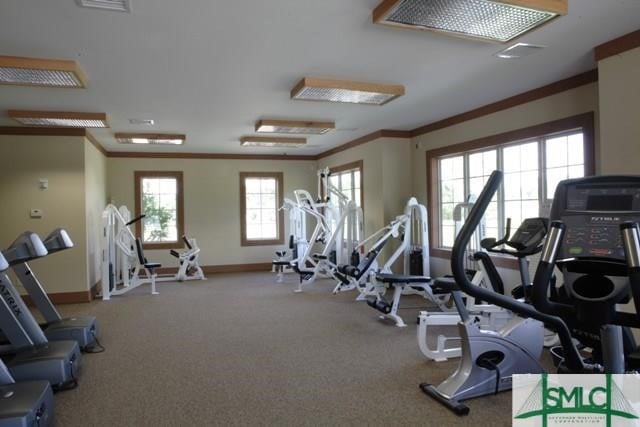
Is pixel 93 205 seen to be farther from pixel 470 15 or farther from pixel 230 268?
pixel 470 15

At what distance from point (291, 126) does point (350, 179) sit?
258cm

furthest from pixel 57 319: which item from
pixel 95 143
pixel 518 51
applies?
pixel 518 51

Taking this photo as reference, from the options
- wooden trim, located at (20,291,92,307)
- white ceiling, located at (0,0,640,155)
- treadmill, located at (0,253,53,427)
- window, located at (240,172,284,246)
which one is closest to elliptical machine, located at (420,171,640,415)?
white ceiling, located at (0,0,640,155)

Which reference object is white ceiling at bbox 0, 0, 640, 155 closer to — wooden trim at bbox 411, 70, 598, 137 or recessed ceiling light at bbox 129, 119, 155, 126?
wooden trim at bbox 411, 70, 598, 137

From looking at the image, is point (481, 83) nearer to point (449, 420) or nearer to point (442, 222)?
point (442, 222)

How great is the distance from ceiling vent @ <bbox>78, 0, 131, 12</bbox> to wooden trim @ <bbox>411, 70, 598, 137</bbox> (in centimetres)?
381

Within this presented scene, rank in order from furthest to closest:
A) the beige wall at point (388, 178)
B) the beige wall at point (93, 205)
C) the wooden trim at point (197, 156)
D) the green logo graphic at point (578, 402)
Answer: the wooden trim at point (197, 156), the beige wall at point (388, 178), the beige wall at point (93, 205), the green logo graphic at point (578, 402)

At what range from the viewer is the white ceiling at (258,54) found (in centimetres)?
271

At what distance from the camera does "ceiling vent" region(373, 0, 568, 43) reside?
244cm

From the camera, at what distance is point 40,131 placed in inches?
238

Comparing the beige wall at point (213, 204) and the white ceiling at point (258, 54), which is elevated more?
the white ceiling at point (258, 54)

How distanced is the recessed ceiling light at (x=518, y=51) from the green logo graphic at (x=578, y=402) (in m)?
2.39

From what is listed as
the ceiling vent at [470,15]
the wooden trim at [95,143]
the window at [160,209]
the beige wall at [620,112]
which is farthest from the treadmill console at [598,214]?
the window at [160,209]

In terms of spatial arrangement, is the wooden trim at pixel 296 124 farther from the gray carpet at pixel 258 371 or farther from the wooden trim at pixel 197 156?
the wooden trim at pixel 197 156
